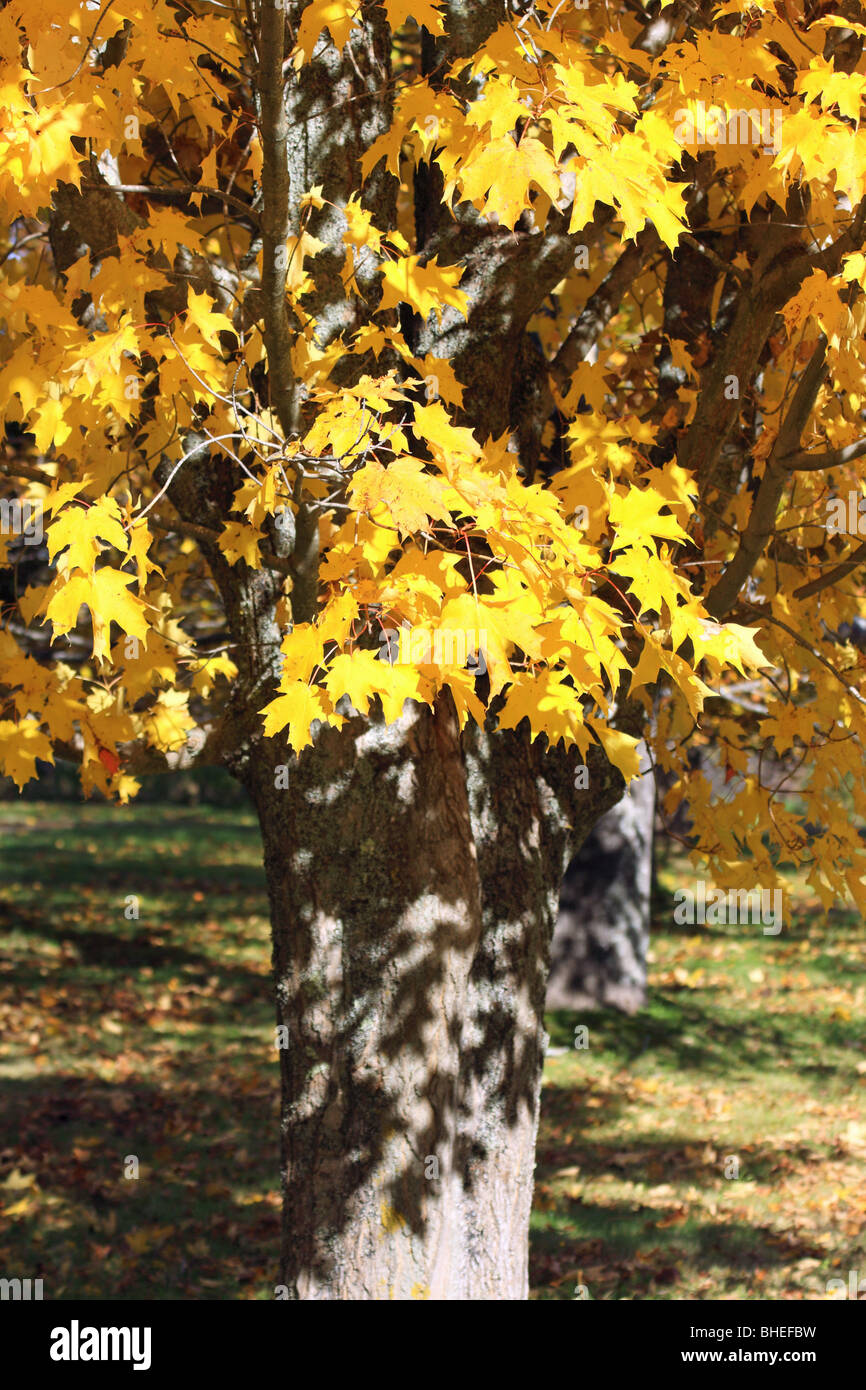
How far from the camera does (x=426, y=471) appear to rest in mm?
2648

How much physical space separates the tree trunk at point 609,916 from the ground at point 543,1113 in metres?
0.25

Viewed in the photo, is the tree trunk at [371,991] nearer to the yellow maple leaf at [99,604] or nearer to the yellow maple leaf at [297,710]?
the yellow maple leaf at [297,710]

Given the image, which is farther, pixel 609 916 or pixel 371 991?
pixel 609 916

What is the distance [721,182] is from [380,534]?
1.99 m

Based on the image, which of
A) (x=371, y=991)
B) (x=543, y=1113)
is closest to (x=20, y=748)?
(x=371, y=991)

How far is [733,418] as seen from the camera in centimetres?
363

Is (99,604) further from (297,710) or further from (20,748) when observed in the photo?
(20,748)

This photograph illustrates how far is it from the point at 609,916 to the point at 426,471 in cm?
689

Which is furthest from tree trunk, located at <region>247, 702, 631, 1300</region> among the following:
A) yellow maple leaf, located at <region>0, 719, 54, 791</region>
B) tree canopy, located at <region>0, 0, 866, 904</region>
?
yellow maple leaf, located at <region>0, 719, 54, 791</region>

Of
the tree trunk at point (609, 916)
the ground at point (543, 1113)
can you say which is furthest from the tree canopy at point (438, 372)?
the tree trunk at point (609, 916)

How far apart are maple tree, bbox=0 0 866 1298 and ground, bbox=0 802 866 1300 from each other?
1.96 meters

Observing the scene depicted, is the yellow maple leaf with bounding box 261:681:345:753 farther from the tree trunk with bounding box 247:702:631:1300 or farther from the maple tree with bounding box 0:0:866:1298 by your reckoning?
the tree trunk with bounding box 247:702:631:1300
